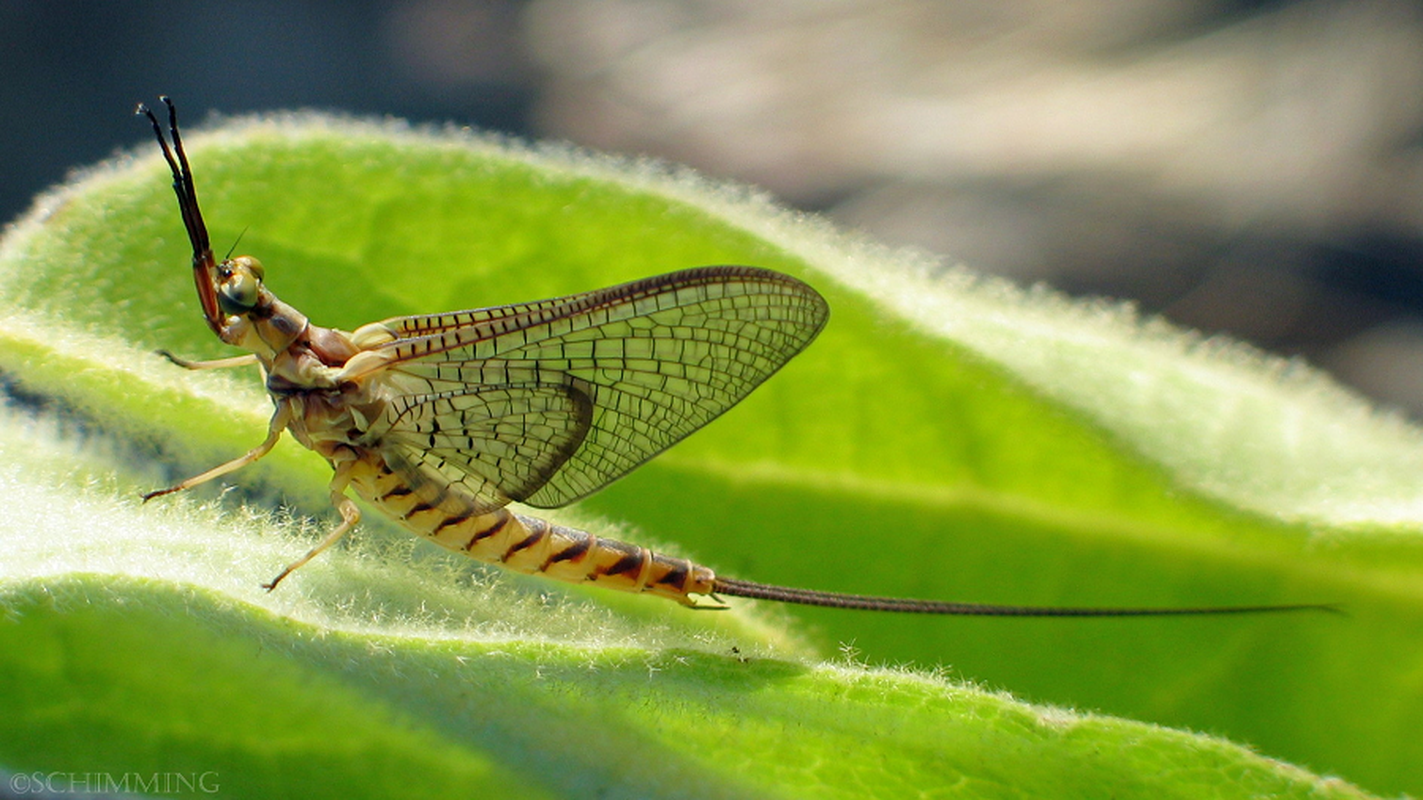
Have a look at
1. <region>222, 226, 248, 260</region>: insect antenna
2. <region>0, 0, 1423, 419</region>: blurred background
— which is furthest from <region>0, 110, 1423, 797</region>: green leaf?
<region>0, 0, 1423, 419</region>: blurred background

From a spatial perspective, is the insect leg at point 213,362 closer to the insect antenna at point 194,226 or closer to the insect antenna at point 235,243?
the insect antenna at point 194,226

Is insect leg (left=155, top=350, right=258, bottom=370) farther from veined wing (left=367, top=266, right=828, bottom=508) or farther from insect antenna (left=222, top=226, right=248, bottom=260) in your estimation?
veined wing (left=367, top=266, right=828, bottom=508)

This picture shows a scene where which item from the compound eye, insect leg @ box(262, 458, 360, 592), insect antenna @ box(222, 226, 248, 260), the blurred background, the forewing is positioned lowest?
insect leg @ box(262, 458, 360, 592)

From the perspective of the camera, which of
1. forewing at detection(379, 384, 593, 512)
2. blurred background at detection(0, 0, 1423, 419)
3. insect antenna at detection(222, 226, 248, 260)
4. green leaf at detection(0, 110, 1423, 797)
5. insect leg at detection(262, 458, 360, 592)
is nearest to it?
insect leg at detection(262, 458, 360, 592)

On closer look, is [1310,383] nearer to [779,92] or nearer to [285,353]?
[285,353]

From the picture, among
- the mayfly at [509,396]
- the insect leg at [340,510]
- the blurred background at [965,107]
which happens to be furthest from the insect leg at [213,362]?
the blurred background at [965,107]

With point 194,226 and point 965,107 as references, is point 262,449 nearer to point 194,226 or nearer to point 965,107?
point 194,226

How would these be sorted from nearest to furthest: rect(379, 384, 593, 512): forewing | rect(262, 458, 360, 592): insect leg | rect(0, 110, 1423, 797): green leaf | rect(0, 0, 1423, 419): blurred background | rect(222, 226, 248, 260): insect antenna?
rect(262, 458, 360, 592): insect leg, rect(0, 110, 1423, 797): green leaf, rect(379, 384, 593, 512): forewing, rect(222, 226, 248, 260): insect antenna, rect(0, 0, 1423, 419): blurred background

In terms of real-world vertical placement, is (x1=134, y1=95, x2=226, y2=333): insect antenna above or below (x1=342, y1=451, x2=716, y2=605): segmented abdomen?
above

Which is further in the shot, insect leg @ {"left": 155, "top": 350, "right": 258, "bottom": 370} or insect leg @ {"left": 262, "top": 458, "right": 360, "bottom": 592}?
insect leg @ {"left": 155, "top": 350, "right": 258, "bottom": 370}
